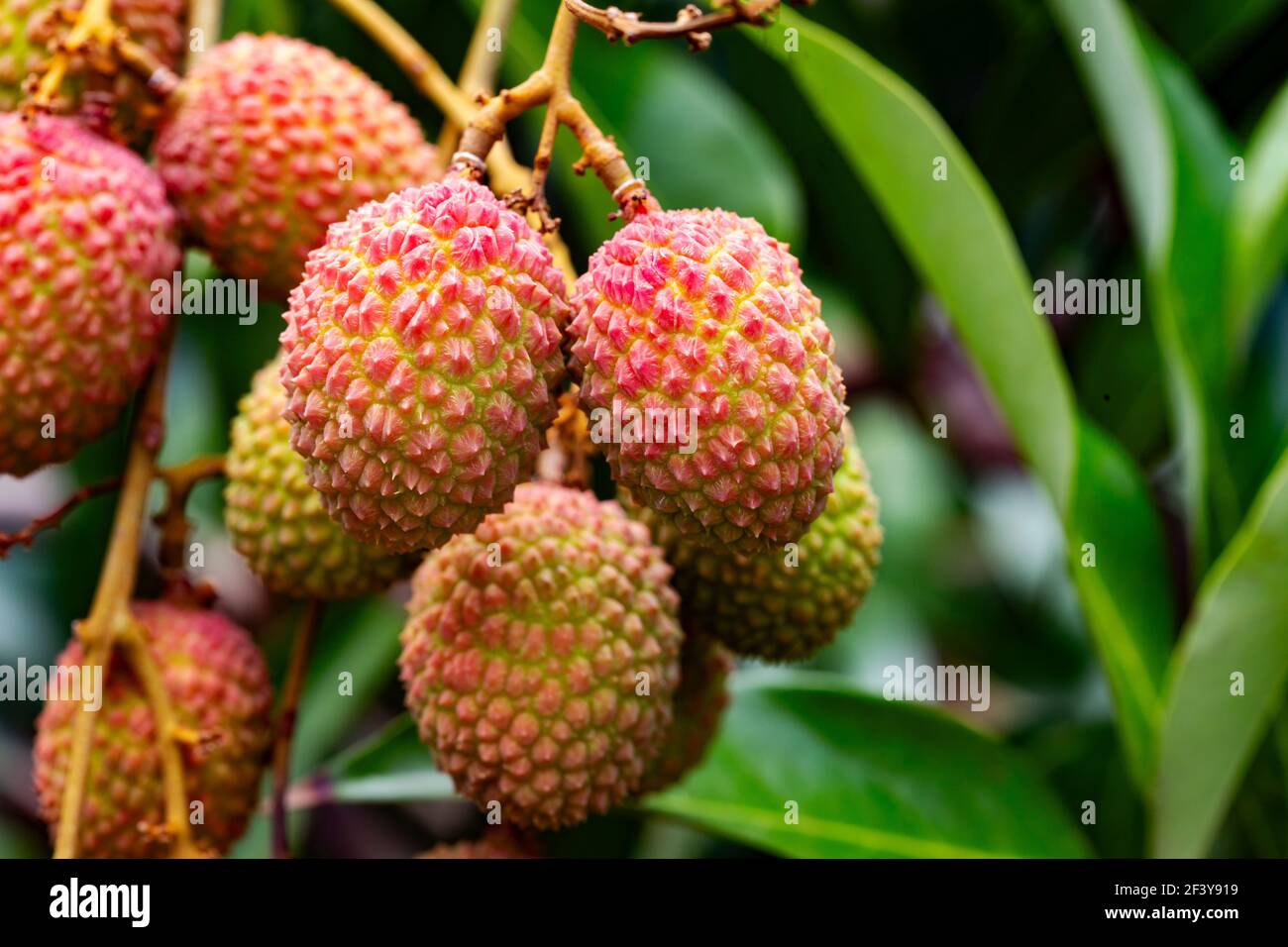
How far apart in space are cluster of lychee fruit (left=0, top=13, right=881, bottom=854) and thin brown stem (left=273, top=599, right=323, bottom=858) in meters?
0.03

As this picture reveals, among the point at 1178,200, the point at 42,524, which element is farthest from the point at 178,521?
the point at 1178,200

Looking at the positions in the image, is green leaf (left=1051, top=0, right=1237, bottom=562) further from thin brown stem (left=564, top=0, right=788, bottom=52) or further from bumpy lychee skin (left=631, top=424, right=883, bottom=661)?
thin brown stem (left=564, top=0, right=788, bottom=52)

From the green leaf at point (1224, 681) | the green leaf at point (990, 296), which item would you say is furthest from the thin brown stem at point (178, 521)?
the green leaf at point (1224, 681)

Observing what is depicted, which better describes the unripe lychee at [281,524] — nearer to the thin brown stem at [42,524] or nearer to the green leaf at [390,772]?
the thin brown stem at [42,524]

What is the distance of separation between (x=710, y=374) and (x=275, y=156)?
420 millimetres

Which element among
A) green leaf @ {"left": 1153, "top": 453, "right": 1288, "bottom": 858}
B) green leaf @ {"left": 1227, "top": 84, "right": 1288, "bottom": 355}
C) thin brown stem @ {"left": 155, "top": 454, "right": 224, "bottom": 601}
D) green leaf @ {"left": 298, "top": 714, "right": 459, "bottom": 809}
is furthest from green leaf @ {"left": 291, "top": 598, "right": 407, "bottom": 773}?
green leaf @ {"left": 1227, "top": 84, "right": 1288, "bottom": 355}

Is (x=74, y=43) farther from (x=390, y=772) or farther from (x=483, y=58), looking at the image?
(x=390, y=772)

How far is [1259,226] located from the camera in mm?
1344
